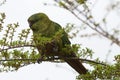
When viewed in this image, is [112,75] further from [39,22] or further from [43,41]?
[39,22]

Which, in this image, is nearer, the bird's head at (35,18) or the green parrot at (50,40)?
the green parrot at (50,40)

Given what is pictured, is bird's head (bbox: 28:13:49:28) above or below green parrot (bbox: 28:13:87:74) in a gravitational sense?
above

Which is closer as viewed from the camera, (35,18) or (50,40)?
(50,40)

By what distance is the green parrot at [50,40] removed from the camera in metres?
3.83

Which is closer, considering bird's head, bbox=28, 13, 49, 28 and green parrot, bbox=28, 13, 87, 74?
green parrot, bbox=28, 13, 87, 74

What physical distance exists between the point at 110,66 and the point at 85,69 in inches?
24.8

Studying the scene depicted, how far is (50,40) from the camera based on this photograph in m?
3.66

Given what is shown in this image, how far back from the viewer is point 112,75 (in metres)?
3.66

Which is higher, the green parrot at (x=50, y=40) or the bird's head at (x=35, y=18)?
the bird's head at (x=35, y=18)

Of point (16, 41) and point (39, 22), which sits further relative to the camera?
point (39, 22)

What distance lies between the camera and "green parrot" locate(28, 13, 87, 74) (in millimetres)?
3825

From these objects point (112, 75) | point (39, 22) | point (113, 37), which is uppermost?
point (39, 22)

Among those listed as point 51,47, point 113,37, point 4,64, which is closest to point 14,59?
point 4,64

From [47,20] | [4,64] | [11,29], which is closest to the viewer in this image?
[11,29]
